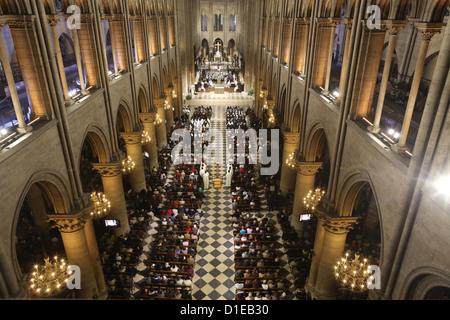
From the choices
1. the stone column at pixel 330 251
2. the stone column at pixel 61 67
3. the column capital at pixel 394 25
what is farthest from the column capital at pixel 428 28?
the stone column at pixel 61 67

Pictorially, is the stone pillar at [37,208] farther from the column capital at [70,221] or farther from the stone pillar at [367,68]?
the stone pillar at [367,68]

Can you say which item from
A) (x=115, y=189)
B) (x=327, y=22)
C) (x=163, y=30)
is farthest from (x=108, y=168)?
(x=163, y=30)

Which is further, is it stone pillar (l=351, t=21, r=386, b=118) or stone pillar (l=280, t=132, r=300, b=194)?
stone pillar (l=280, t=132, r=300, b=194)

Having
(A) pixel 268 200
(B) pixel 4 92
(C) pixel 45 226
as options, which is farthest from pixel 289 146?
(B) pixel 4 92

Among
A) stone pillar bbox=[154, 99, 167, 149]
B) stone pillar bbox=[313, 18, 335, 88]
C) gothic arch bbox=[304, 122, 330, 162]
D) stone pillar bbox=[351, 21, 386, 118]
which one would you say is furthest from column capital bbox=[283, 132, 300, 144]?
stone pillar bbox=[154, 99, 167, 149]

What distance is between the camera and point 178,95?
33125 millimetres

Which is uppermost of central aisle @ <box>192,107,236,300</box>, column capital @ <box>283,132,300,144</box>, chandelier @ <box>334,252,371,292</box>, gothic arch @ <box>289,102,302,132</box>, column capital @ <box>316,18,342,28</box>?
column capital @ <box>316,18,342,28</box>

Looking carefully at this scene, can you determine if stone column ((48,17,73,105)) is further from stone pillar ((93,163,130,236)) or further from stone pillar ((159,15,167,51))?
stone pillar ((159,15,167,51))

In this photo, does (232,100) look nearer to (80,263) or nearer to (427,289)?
(80,263)

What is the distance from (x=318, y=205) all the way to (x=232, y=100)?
2421cm

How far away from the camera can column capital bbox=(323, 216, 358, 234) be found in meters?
11.2

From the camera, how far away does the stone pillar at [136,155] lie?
17.9 m

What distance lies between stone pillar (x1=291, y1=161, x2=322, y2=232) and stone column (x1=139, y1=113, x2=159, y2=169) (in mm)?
10493

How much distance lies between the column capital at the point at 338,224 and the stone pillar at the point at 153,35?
58.1 ft
